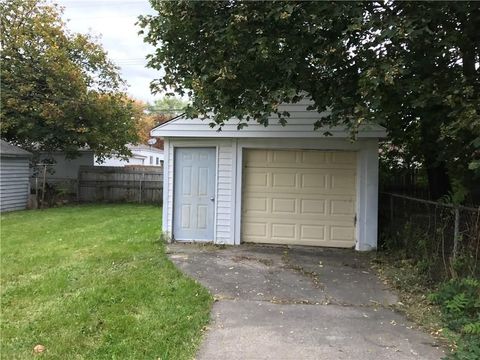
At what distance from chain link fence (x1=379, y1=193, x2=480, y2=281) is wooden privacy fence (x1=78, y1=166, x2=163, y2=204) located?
42.3 ft

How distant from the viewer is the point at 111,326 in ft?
15.7

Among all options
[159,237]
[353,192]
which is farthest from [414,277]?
[159,237]

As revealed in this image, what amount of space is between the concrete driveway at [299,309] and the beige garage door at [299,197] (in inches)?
32.5

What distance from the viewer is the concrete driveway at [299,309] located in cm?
434

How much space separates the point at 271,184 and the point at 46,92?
1398cm

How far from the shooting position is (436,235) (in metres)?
6.69

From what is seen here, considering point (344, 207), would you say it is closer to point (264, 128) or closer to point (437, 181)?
point (437, 181)

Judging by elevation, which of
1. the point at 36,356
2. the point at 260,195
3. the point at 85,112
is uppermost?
the point at 85,112

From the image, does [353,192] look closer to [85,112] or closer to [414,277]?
[414,277]

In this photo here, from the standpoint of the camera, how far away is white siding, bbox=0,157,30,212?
16.9 metres

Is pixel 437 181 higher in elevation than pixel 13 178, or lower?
higher

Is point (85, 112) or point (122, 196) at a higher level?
point (85, 112)

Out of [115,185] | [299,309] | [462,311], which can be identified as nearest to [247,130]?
[299,309]

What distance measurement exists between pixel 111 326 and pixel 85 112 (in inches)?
643
